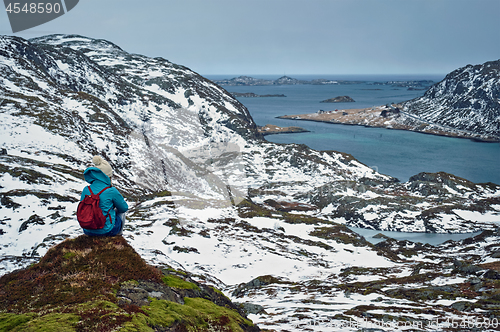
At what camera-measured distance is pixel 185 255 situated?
41531 mm

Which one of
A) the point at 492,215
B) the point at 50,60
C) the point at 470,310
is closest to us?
the point at 470,310

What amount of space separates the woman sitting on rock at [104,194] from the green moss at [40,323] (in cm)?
344

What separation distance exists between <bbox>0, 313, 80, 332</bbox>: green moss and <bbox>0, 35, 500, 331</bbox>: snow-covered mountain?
50.4ft

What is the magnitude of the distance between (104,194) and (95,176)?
74 cm

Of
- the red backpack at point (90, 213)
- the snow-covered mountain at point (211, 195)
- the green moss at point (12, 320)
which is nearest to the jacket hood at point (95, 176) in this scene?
the red backpack at point (90, 213)

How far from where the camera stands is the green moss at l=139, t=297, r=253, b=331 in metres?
9.93

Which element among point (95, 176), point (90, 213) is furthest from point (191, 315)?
point (95, 176)

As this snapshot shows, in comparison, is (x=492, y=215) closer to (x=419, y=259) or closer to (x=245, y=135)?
(x=419, y=259)

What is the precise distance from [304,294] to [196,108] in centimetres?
16584

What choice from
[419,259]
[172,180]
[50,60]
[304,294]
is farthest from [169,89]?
[304,294]

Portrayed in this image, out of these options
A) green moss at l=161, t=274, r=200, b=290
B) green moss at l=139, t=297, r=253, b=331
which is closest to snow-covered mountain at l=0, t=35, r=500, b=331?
green moss at l=161, t=274, r=200, b=290

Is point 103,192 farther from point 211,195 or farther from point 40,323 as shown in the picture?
point 211,195

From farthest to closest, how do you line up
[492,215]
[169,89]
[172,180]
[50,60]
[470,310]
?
[169,89]
[50,60]
[492,215]
[172,180]
[470,310]

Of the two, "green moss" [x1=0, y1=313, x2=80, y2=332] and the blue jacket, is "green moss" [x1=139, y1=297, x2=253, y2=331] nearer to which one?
"green moss" [x1=0, y1=313, x2=80, y2=332]
